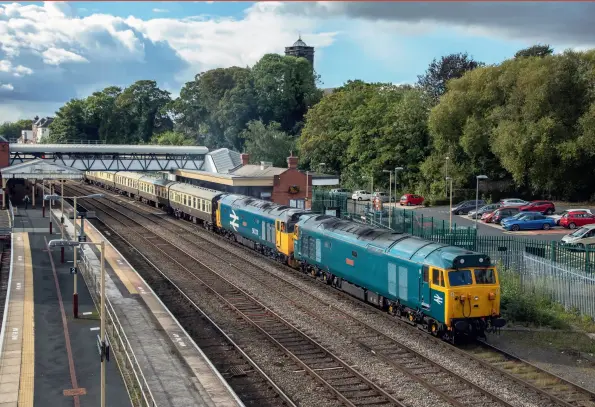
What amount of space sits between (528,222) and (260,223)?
78.3 ft

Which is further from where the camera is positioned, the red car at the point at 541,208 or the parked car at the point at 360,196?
the parked car at the point at 360,196

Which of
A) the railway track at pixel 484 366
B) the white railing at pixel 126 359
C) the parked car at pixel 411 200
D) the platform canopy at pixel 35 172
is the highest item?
the platform canopy at pixel 35 172

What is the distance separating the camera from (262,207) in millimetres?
43125

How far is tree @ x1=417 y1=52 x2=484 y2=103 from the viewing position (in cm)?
9075

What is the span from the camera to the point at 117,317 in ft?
87.6

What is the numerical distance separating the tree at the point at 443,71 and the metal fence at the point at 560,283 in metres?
61.8

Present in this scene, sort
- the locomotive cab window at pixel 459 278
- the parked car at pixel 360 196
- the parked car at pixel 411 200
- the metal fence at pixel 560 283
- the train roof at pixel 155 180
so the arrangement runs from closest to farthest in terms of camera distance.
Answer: the locomotive cab window at pixel 459 278
the metal fence at pixel 560 283
the train roof at pixel 155 180
the parked car at pixel 411 200
the parked car at pixel 360 196

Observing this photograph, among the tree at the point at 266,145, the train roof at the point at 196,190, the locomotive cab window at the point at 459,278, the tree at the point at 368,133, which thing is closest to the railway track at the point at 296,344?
the locomotive cab window at the point at 459,278

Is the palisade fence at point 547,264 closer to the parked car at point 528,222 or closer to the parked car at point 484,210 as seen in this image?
the parked car at point 528,222

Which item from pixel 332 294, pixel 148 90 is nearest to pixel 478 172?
pixel 332 294

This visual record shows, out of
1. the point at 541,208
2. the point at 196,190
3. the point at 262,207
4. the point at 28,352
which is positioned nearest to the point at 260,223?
the point at 262,207

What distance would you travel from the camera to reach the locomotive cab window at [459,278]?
74.9 ft

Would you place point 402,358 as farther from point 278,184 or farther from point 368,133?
point 368,133

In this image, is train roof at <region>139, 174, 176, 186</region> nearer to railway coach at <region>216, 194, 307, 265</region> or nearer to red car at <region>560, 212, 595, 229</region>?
railway coach at <region>216, 194, 307, 265</region>
